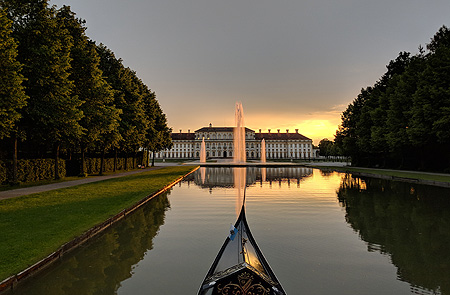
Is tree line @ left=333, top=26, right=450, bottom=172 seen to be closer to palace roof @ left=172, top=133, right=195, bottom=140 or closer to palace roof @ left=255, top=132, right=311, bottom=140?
palace roof @ left=255, top=132, right=311, bottom=140

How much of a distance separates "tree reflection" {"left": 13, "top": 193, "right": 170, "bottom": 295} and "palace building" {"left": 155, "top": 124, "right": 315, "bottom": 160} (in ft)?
488

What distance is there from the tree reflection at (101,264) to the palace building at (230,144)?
5855 inches

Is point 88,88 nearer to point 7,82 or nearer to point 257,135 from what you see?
point 7,82

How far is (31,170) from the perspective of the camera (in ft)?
74.5

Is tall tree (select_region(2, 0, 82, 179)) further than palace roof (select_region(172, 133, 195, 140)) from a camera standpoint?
No

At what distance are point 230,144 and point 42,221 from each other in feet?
494

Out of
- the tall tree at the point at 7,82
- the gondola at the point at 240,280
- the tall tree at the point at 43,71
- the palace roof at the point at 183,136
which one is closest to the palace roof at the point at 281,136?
the palace roof at the point at 183,136

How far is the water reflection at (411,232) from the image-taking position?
18.2 feet

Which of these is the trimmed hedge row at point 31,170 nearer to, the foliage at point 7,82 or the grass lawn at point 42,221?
the foliage at point 7,82

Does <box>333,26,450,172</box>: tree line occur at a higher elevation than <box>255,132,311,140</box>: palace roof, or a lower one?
lower

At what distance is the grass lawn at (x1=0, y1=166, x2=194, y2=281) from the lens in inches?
240

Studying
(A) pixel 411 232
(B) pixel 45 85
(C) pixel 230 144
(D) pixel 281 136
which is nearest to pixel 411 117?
(A) pixel 411 232

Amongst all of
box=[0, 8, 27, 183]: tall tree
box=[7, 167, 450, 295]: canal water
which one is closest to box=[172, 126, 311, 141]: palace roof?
box=[0, 8, 27, 183]: tall tree

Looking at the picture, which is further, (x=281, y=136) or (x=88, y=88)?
(x=281, y=136)
